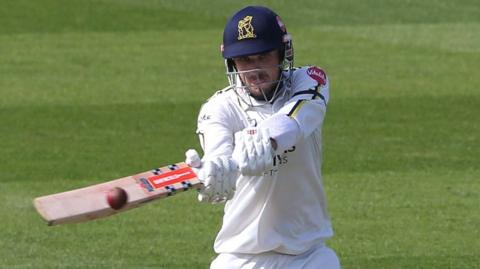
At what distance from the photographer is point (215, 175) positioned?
538 cm

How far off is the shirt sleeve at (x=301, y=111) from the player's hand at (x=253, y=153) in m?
0.11

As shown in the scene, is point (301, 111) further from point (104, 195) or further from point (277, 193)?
point (104, 195)

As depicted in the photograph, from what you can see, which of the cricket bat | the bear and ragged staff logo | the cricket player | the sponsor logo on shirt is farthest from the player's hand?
the sponsor logo on shirt

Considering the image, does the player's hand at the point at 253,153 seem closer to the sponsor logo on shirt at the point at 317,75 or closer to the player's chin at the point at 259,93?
the player's chin at the point at 259,93

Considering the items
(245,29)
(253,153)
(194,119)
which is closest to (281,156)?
(253,153)

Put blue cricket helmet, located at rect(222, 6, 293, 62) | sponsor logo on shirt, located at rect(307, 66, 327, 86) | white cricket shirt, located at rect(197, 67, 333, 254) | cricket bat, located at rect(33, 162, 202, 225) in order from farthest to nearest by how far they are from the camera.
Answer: sponsor logo on shirt, located at rect(307, 66, 327, 86) < white cricket shirt, located at rect(197, 67, 333, 254) < blue cricket helmet, located at rect(222, 6, 293, 62) < cricket bat, located at rect(33, 162, 202, 225)

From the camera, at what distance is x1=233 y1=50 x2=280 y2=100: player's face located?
19.8 ft

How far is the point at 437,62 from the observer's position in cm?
1720

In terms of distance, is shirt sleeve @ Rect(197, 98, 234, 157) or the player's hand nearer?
the player's hand

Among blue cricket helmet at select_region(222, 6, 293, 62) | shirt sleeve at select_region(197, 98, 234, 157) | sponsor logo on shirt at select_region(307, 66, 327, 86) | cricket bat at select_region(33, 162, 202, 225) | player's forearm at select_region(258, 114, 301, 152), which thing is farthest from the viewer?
sponsor logo on shirt at select_region(307, 66, 327, 86)

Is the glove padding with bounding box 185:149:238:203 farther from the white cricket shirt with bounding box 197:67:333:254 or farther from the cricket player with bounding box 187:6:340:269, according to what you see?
the white cricket shirt with bounding box 197:67:333:254

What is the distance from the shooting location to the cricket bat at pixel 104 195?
17.0 feet

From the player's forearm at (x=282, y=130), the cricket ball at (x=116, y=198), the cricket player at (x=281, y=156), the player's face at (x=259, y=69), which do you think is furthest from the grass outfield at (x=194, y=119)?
the cricket ball at (x=116, y=198)

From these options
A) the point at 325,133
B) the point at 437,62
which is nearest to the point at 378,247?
the point at 325,133
